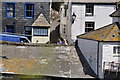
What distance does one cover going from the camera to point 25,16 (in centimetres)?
2591

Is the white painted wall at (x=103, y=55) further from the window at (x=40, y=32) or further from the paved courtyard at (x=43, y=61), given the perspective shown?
the window at (x=40, y=32)

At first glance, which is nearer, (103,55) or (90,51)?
(103,55)

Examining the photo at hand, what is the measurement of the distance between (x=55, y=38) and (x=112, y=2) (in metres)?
9.45

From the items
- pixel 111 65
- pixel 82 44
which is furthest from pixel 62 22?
pixel 111 65

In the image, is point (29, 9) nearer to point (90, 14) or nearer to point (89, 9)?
point (89, 9)

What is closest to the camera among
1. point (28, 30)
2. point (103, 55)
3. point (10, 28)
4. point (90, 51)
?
point (103, 55)

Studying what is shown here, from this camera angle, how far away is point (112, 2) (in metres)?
23.9

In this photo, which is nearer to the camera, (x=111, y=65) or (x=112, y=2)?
(x=111, y=65)

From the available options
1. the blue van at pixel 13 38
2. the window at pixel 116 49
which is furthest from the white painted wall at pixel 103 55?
the blue van at pixel 13 38

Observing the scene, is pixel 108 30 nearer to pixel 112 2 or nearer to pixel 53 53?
pixel 53 53

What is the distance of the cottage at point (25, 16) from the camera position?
25.2 m


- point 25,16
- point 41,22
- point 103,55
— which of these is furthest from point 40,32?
point 103,55

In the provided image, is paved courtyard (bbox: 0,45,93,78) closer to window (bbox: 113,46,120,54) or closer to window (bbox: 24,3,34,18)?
window (bbox: 113,46,120,54)

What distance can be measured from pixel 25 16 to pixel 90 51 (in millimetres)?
11813
